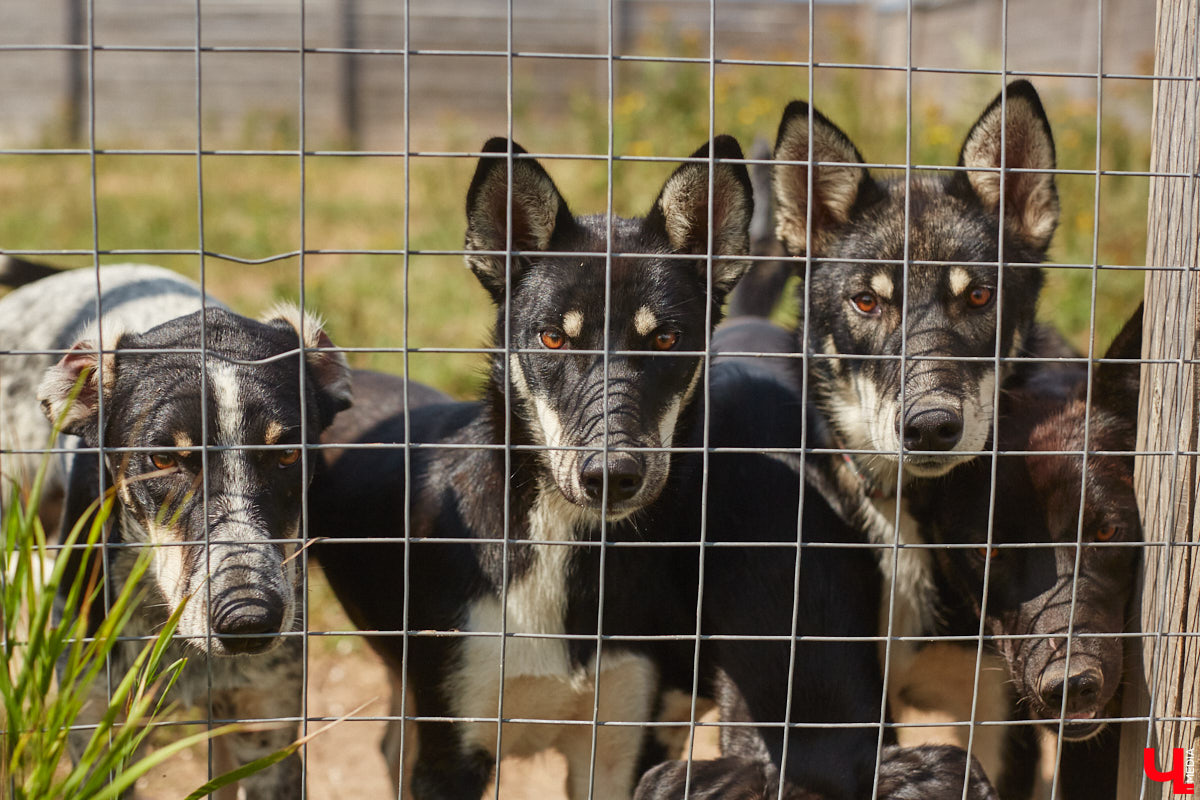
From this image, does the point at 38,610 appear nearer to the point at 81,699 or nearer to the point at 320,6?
the point at 81,699

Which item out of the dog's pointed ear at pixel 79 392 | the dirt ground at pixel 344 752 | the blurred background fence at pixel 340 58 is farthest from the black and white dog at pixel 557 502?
the blurred background fence at pixel 340 58

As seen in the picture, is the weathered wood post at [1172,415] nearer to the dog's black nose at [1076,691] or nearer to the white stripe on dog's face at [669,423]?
the dog's black nose at [1076,691]

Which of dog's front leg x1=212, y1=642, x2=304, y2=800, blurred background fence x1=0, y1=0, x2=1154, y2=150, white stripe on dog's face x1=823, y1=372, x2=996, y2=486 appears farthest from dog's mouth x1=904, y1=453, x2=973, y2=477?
blurred background fence x1=0, y1=0, x2=1154, y2=150

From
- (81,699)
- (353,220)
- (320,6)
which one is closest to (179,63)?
(320,6)

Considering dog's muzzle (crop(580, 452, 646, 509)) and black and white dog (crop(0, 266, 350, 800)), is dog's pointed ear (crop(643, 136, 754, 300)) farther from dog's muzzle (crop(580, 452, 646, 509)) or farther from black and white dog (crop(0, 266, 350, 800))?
black and white dog (crop(0, 266, 350, 800))

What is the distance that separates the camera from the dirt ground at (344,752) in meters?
3.86

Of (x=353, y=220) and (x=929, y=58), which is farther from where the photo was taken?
(x=929, y=58)

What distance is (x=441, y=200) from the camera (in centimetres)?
980

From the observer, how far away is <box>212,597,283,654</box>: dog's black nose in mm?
2527

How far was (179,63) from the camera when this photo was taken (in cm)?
1475

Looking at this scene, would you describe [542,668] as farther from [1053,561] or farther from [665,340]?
[1053,561]

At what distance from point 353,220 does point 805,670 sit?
8.13m

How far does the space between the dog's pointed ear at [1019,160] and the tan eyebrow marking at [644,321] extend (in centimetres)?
96

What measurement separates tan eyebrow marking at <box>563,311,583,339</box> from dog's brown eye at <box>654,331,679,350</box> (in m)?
0.22
